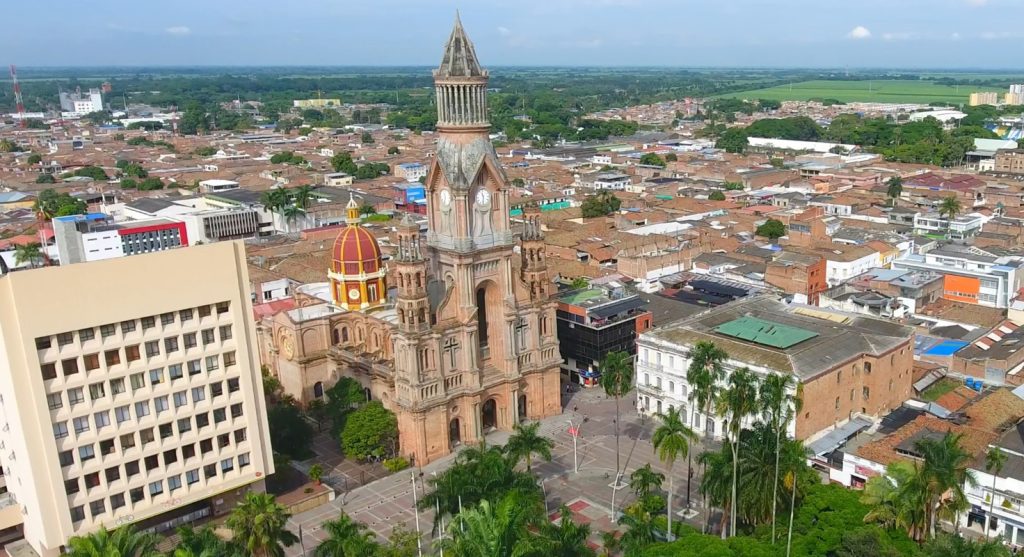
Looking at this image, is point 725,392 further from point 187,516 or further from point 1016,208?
point 1016,208

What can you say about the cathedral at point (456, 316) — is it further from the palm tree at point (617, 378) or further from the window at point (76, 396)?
the window at point (76, 396)

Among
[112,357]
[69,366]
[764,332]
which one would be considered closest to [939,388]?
[764,332]

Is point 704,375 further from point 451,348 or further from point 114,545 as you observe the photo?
point 114,545

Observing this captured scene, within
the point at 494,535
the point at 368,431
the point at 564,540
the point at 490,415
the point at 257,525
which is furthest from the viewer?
the point at 490,415

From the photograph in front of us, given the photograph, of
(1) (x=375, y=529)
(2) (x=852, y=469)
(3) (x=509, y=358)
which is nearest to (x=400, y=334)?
(3) (x=509, y=358)

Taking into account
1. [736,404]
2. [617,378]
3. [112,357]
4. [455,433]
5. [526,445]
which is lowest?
[455,433]

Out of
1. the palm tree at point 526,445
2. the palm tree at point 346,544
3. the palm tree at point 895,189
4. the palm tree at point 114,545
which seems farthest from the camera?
Answer: the palm tree at point 895,189

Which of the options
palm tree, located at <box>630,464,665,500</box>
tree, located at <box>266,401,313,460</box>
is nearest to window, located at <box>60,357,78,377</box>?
tree, located at <box>266,401,313,460</box>

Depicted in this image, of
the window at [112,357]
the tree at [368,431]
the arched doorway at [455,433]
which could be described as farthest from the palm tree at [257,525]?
the arched doorway at [455,433]
